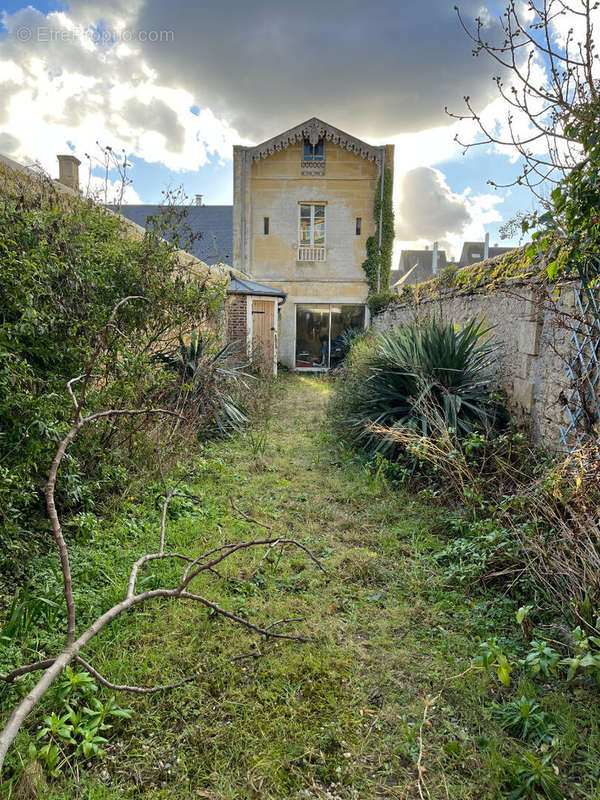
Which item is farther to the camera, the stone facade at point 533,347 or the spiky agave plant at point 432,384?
the spiky agave plant at point 432,384

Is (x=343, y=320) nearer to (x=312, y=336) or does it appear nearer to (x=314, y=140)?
(x=312, y=336)

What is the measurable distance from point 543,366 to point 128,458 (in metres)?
4.13

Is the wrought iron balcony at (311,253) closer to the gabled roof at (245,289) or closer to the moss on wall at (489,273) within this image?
the gabled roof at (245,289)

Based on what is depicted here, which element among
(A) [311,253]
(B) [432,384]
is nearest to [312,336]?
(A) [311,253]

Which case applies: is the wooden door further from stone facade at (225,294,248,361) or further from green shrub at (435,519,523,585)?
green shrub at (435,519,523,585)

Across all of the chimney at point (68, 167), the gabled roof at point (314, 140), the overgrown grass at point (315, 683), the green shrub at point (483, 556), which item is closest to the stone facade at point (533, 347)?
the green shrub at point (483, 556)

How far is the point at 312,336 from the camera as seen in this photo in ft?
49.9

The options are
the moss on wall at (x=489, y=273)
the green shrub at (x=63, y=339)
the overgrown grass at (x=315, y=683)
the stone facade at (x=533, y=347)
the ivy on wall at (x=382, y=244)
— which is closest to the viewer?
the overgrown grass at (x=315, y=683)

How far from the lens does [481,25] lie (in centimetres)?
319

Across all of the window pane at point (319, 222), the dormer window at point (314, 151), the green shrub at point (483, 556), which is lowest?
the green shrub at point (483, 556)

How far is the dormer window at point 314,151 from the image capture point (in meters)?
14.9

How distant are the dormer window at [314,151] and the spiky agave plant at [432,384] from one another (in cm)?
1220

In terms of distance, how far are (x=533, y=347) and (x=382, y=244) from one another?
38.6 feet

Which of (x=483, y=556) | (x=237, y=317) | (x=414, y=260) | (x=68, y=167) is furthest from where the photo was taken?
(x=414, y=260)
